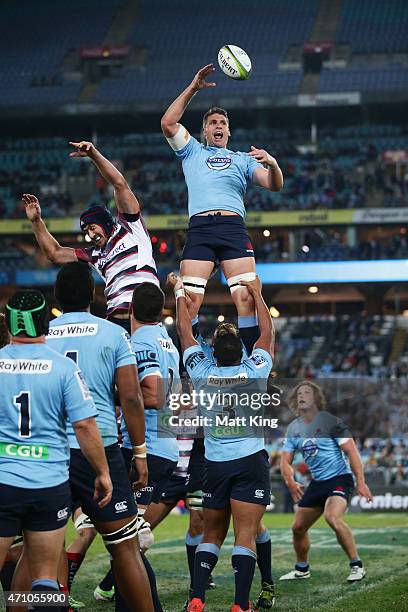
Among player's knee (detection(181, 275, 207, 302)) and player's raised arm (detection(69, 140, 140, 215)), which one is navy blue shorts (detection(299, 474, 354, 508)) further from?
player's raised arm (detection(69, 140, 140, 215))

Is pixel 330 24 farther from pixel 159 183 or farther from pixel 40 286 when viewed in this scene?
pixel 40 286

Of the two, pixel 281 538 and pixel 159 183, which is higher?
pixel 159 183

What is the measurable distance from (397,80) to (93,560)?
38.3 meters

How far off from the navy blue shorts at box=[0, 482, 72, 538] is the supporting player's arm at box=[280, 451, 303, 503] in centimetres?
540

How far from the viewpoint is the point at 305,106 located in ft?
153

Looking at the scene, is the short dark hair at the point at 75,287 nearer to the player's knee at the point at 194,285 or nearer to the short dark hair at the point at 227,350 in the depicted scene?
the short dark hair at the point at 227,350

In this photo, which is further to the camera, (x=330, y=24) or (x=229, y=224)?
(x=330, y=24)

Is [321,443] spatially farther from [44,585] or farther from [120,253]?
[44,585]

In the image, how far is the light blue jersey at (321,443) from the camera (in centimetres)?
1136

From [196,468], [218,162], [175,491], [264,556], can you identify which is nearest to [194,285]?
[218,162]

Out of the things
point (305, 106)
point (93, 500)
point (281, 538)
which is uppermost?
point (305, 106)

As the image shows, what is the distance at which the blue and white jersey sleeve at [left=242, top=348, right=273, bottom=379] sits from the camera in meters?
8.01

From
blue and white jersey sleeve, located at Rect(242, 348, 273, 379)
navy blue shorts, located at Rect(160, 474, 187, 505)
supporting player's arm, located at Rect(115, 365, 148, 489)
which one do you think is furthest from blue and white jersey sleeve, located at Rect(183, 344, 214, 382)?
navy blue shorts, located at Rect(160, 474, 187, 505)

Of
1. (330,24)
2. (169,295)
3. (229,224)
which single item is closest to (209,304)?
(169,295)
